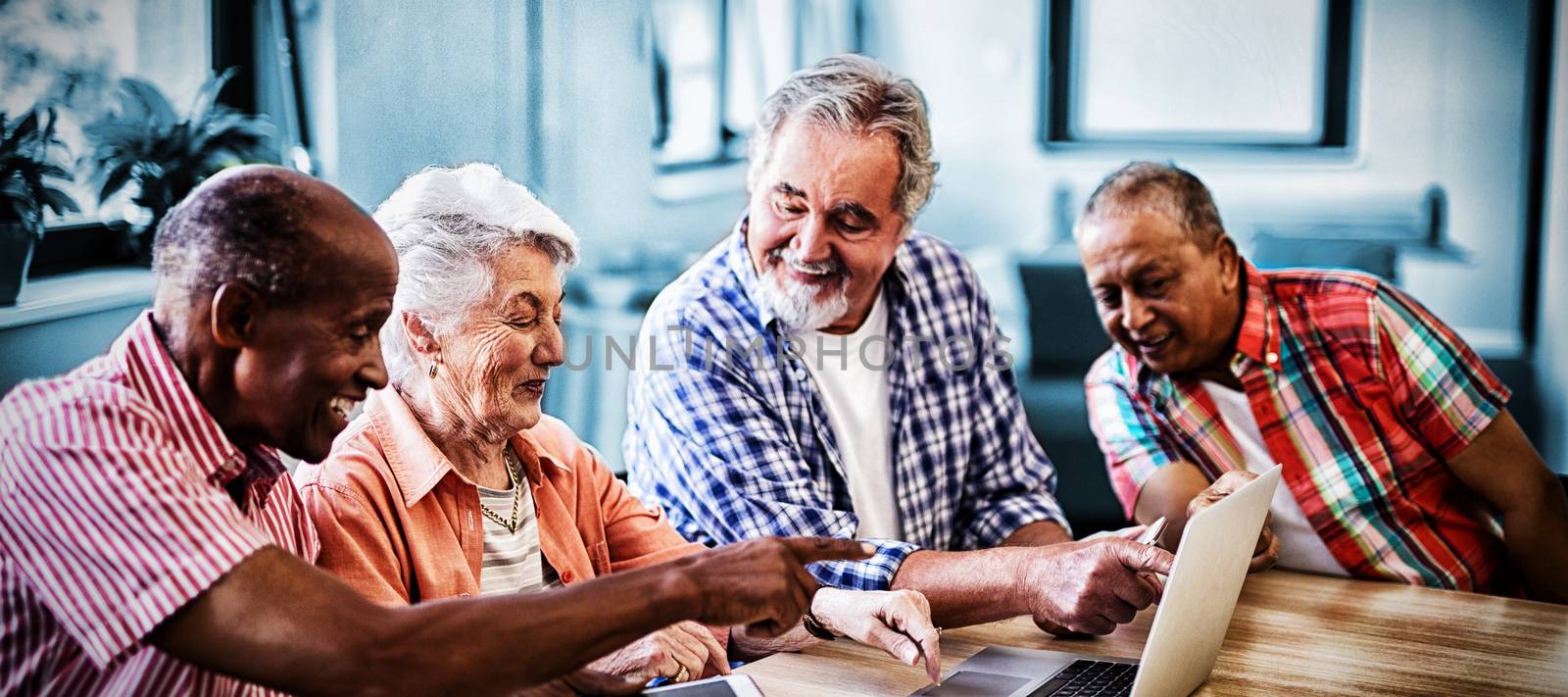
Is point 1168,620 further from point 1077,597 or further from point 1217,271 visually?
point 1217,271

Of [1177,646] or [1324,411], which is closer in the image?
[1177,646]

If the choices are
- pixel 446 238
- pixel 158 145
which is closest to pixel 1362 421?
pixel 446 238

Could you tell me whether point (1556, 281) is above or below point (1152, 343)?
below

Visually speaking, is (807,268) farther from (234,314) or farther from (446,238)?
(234,314)

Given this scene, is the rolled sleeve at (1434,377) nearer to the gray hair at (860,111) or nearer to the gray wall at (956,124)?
the gray hair at (860,111)

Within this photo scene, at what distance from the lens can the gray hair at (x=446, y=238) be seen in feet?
5.03

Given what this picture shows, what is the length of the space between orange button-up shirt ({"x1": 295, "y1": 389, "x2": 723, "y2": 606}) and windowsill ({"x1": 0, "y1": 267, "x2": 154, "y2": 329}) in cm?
58

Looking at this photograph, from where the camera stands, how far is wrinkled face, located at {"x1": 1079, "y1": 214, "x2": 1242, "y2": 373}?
2.16 metres

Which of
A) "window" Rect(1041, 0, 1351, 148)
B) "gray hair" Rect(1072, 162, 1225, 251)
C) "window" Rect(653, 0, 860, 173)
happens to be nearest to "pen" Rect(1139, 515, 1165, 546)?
"gray hair" Rect(1072, 162, 1225, 251)

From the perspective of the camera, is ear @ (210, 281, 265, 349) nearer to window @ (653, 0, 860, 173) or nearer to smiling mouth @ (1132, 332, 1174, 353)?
smiling mouth @ (1132, 332, 1174, 353)

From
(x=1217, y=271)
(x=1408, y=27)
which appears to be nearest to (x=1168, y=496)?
(x=1217, y=271)

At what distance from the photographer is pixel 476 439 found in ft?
5.18

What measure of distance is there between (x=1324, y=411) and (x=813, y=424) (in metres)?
0.90

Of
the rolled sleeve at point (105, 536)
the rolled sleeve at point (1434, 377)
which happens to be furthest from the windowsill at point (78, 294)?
the rolled sleeve at point (1434, 377)
